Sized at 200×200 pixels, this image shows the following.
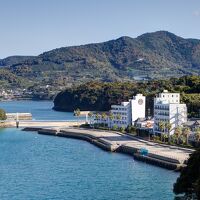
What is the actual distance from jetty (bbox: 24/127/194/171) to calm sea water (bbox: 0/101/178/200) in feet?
2.01

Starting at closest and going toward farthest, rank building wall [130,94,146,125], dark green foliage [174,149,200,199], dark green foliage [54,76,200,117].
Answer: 1. dark green foliage [174,149,200,199]
2. building wall [130,94,146,125]
3. dark green foliage [54,76,200,117]

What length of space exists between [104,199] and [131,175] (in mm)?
5902

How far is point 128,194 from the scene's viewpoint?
1068 inches

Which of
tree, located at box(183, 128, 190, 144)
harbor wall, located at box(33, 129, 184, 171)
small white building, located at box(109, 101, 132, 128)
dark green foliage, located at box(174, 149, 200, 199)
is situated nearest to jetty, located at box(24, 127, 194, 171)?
harbor wall, located at box(33, 129, 184, 171)

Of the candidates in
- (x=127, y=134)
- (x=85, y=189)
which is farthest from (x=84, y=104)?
(x=85, y=189)

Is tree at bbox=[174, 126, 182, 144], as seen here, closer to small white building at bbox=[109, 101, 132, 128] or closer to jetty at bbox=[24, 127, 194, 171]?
jetty at bbox=[24, 127, 194, 171]

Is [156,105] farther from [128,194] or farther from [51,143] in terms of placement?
[128,194]

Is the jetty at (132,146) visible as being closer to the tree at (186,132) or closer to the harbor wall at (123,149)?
the harbor wall at (123,149)

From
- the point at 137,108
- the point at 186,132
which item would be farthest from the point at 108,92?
the point at 186,132

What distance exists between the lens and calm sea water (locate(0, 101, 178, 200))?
1073 inches

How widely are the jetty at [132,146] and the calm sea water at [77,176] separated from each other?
0.61 metres

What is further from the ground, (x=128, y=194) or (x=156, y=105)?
(x=156, y=105)

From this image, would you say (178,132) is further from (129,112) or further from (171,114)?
(129,112)

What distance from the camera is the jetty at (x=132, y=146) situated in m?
35.2
